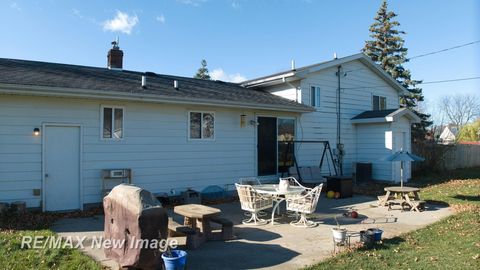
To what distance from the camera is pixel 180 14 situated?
16.2m

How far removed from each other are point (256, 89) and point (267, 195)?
26.4 ft

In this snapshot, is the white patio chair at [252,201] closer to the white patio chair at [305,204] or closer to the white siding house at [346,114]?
the white patio chair at [305,204]

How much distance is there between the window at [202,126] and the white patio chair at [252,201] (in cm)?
368

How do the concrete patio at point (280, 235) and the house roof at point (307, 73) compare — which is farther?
the house roof at point (307, 73)

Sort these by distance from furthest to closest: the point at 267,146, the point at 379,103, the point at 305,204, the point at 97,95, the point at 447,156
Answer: the point at 447,156 < the point at 379,103 < the point at 267,146 < the point at 97,95 < the point at 305,204

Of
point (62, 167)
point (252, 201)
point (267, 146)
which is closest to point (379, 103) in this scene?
point (267, 146)

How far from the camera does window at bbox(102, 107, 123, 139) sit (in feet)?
31.4

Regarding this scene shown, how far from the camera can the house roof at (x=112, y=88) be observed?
27.3 ft

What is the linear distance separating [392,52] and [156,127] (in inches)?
910

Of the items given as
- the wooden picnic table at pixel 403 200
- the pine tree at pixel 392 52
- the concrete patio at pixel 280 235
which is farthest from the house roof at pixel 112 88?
the pine tree at pixel 392 52

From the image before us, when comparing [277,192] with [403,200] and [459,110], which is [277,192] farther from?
[459,110]

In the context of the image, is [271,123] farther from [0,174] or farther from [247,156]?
[0,174]

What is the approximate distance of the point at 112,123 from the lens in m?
9.70

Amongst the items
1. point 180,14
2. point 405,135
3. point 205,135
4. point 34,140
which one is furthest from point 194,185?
point 405,135
